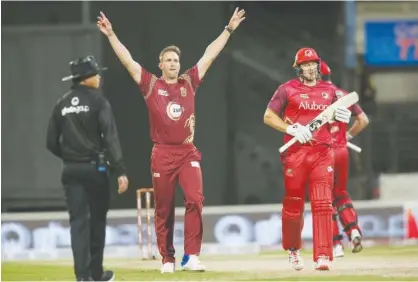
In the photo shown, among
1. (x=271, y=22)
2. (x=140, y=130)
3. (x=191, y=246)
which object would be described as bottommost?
(x=191, y=246)

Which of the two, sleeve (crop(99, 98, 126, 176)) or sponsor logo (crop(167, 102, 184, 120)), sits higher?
sponsor logo (crop(167, 102, 184, 120))

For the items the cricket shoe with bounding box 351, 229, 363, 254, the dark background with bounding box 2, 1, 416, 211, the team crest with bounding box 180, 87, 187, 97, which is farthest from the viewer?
the dark background with bounding box 2, 1, 416, 211

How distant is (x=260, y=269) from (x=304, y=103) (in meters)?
1.57

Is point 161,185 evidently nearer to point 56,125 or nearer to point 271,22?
point 56,125

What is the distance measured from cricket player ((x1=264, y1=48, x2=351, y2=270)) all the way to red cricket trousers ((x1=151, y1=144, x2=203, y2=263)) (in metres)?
0.70

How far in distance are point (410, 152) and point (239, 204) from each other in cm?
199

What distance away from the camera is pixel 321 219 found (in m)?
10.5

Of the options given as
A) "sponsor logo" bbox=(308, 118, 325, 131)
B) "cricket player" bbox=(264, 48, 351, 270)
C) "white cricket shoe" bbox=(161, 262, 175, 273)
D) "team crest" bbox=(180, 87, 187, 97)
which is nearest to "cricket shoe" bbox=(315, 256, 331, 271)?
"cricket player" bbox=(264, 48, 351, 270)

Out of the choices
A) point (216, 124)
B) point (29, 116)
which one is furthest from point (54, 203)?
point (216, 124)

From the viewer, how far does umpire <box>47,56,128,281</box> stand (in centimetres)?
966

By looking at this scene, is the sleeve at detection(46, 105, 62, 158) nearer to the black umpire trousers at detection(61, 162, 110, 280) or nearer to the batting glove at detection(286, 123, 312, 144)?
the black umpire trousers at detection(61, 162, 110, 280)

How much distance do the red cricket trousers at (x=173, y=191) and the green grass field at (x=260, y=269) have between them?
27 cm

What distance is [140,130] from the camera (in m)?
15.1

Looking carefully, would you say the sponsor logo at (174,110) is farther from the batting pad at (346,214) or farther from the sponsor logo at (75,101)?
the batting pad at (346,214)
